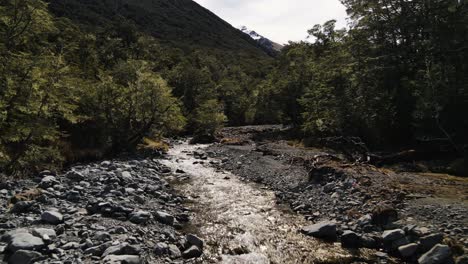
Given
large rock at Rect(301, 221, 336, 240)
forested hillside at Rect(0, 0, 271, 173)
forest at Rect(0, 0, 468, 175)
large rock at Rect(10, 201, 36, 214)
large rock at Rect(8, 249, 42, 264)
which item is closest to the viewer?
large rock at Rect(8, 249, 42, 264)

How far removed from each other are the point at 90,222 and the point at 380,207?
1202cm

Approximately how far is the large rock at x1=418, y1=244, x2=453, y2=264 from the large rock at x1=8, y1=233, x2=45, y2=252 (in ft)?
39.1

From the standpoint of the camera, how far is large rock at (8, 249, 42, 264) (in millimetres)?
8758

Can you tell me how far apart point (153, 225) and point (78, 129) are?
64.2 ft

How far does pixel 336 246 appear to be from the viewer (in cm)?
1258

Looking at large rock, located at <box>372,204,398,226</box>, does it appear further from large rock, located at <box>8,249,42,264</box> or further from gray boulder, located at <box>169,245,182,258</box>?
large rock, located at <box>8,249,42,264</box>

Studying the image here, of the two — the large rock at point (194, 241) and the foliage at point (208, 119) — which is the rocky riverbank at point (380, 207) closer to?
the large rock at point (194, 241)

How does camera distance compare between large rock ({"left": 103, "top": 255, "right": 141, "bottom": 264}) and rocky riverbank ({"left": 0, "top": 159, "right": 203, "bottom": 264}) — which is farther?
rocky riverbank ({"left": 0, "top": 159, "right": 203, "bottom": 264})

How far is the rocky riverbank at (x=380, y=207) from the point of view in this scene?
1143cm

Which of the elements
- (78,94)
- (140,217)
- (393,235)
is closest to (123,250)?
(140,217)

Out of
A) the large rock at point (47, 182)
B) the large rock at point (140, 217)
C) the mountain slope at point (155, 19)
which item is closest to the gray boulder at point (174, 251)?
the large rock at point (140, 217)

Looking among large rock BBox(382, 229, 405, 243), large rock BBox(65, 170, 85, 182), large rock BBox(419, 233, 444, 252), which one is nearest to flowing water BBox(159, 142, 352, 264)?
large rock BBox(382, 229, 405, 243)

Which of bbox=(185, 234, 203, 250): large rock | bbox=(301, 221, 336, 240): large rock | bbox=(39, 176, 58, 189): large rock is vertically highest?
bbox=(301, 221, 336, 240): large rock

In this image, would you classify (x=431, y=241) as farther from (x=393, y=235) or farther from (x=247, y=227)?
(x=247, y=227)
